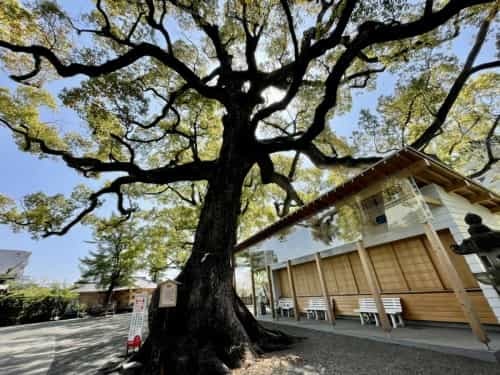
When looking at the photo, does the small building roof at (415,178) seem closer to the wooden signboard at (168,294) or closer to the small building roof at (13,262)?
the wooden signboard at (168,294)

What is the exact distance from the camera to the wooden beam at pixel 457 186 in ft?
13.5

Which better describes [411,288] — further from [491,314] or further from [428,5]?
[428,5]

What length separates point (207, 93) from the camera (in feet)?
19.0

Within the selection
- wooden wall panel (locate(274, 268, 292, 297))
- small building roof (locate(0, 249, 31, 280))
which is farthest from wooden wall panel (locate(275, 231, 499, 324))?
small building roof (locate(0, 249, 31, 280))

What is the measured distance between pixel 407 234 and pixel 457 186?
156 centimetres

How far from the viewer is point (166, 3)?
228 inches

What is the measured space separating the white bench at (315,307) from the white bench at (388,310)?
150 centimetres

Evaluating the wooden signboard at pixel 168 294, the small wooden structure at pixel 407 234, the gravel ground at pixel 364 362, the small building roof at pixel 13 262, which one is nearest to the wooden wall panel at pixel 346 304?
the small wooden structure at pixel 407 234

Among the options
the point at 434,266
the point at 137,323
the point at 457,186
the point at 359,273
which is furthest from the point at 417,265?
the point at 137,323

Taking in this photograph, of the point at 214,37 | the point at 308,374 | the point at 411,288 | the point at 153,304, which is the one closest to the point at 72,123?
the point at 214,37

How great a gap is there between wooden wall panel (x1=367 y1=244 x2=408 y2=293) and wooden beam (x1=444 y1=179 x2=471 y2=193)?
6.89ft

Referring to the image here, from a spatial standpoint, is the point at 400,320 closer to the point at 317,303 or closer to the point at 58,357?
the point at 317,303

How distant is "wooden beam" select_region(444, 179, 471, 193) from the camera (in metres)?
4.12

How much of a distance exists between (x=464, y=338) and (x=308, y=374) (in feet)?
9.81
